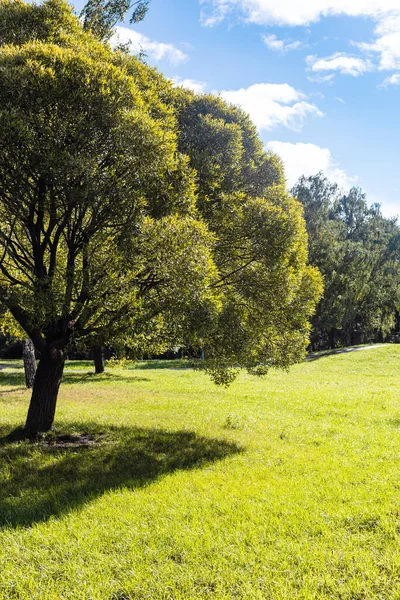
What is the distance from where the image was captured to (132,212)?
38.5 feet

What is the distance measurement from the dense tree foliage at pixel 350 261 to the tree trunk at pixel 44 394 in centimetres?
4095

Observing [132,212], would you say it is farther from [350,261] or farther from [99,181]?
[350,261]

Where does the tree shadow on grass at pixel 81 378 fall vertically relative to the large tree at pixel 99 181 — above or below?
below

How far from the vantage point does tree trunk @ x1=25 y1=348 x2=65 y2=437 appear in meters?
14.3

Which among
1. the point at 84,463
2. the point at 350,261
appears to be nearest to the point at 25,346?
the point at 84,463

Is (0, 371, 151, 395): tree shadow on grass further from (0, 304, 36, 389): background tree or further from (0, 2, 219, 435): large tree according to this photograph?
(0, 2, 219, 435): large tree

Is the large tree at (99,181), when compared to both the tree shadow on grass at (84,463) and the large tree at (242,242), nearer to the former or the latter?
the large tree at (242,242)

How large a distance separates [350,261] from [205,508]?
52800mm

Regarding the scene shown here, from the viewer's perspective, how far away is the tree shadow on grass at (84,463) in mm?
8852

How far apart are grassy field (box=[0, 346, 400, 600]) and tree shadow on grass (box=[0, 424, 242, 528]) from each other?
51mm

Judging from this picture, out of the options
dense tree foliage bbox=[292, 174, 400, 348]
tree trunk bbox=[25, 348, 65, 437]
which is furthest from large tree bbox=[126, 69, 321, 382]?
dense tree foliage bbox=[292, 174, 400, 348]

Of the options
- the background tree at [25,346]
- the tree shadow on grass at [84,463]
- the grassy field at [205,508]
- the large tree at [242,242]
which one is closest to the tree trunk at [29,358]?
the background tree at [25,346]

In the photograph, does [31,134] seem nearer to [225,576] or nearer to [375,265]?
[225,576]

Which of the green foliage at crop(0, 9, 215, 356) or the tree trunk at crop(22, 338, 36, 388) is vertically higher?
the green foliage at crop(0, 9, 215, 356)
